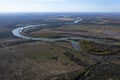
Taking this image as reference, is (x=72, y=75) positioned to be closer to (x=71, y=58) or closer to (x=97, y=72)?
(x=97, y=72)

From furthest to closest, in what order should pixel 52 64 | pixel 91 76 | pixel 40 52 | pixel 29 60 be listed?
1. pixel 40 52
2. pixel 29 60
3. pixel 52 64
4. pixel 91 76

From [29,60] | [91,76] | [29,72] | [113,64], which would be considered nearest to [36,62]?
[29,60]

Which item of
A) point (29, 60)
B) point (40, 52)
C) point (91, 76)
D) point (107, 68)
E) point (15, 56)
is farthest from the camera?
point (40, 52)

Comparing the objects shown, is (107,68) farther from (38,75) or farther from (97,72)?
(38,75)

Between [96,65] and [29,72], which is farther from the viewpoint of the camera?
[96,65]

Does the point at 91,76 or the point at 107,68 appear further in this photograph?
the point at 107,68

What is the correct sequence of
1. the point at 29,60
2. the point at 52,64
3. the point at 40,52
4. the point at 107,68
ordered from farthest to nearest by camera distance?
1. the point at 40,52
2. the point at 29,60
3. the point at 52,64
4. the point at 107,68

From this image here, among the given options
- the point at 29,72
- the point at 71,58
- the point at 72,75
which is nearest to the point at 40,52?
the point at 71,58

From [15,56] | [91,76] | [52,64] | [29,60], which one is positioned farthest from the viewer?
[15,56]

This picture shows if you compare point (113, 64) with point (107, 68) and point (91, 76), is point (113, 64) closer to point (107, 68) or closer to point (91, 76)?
point (107, 68)
